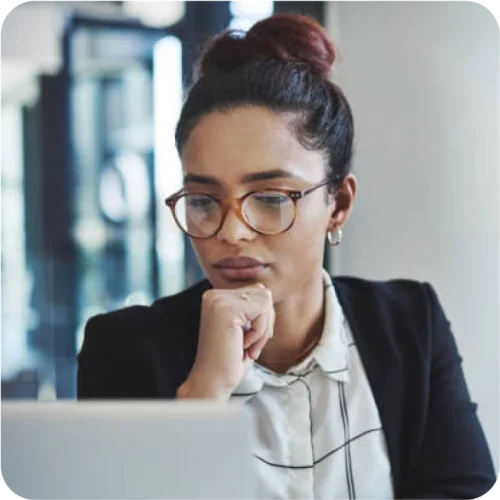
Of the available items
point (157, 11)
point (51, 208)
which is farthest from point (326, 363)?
point (51, 208)

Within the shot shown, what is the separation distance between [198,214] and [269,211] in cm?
8

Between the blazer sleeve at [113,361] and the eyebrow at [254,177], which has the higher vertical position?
the eyebrow at [254,177]

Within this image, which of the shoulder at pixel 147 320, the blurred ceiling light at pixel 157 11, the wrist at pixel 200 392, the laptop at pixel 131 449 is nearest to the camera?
the laptop at pixel 131 449

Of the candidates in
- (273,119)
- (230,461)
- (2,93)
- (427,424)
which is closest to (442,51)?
(273,119)

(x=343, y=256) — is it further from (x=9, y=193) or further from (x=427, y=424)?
(x=9, y=193)

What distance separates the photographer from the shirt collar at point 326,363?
765 millimetres

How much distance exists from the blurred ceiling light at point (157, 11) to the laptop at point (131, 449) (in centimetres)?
65

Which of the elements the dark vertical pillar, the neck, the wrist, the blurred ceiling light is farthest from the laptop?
the dark vertical pillar

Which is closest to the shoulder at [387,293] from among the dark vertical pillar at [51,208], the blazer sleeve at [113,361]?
the blazer sleeve at [113,361]

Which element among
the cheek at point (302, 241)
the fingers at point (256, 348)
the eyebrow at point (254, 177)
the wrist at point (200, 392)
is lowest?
the wrist at point (200, 392)

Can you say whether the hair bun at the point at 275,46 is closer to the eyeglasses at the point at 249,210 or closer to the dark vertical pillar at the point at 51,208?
the eyeglasses at the point at 249,210

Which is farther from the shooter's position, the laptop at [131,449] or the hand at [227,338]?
the hand at [227,338]

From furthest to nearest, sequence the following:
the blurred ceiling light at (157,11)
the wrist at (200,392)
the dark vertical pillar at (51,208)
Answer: the dark vertical pillar at (51,208)
the blurred ceiling light at (157,11)
the wrist at (200,392)

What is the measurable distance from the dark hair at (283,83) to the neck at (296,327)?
0.13 m
